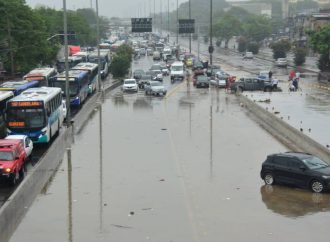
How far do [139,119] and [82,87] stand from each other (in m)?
9.09

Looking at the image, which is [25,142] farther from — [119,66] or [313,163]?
[119,66]

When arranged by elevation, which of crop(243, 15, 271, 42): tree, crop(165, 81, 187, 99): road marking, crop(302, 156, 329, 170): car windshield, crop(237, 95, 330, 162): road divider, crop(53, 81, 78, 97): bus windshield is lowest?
crop(165, 81, 187, 99): road marking

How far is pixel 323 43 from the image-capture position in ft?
251

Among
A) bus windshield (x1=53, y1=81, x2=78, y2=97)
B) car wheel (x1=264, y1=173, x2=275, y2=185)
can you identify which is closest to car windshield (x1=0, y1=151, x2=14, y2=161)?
car wheel (x1=264, y1=173, x2=275, y2=185)

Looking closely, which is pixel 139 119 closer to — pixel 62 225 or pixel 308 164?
pixel 308 164

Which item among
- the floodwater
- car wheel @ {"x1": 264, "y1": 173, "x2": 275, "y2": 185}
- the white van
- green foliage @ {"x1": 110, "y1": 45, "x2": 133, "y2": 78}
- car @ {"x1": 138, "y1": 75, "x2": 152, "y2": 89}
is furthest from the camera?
green foliage @ {"x1": 110, "y1": 45, "x2": 133, "y2": 78}

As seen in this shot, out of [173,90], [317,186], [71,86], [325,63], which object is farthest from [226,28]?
[317,186]

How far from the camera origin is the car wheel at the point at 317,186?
21328 millimetres

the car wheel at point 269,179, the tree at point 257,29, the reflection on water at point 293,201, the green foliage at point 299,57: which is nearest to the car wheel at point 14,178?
the reflection on water at point 293,201

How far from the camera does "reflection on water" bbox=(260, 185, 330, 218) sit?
19.7 m

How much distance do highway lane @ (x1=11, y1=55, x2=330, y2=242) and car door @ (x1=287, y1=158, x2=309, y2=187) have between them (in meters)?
0.42

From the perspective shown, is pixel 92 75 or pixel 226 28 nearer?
pixel 92 75

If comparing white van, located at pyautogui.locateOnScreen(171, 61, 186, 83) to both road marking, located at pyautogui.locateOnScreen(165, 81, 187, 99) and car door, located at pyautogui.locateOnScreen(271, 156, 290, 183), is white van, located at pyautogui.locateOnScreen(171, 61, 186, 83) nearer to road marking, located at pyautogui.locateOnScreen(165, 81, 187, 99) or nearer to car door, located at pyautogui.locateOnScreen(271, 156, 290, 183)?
road marking, located at pyautogui.locateOnScreen(165, 81, 187, 99)

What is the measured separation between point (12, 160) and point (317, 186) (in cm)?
1082
